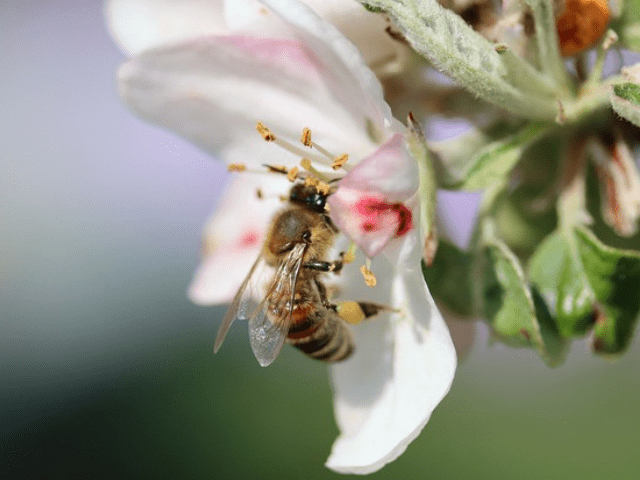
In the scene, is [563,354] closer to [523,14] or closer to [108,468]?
[523,14]

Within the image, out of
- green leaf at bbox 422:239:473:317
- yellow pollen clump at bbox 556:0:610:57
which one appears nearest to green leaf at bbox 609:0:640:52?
yellow pollen clump at bbox 556:0:610:57

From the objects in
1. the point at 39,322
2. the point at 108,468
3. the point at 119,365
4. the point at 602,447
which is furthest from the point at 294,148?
the point at 39,322

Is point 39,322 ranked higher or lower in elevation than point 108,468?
higher

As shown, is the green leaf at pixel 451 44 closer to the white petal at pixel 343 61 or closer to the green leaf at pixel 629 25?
the white petal at pixel 343 61

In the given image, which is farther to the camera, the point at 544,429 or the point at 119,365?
the point at 119,365

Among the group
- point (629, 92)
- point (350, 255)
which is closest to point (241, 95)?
point (350, 255)

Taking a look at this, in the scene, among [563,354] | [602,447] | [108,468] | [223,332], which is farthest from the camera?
[108,468]

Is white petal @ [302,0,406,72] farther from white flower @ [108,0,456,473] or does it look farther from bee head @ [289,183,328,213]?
bee head @ [289,183,328,213]
